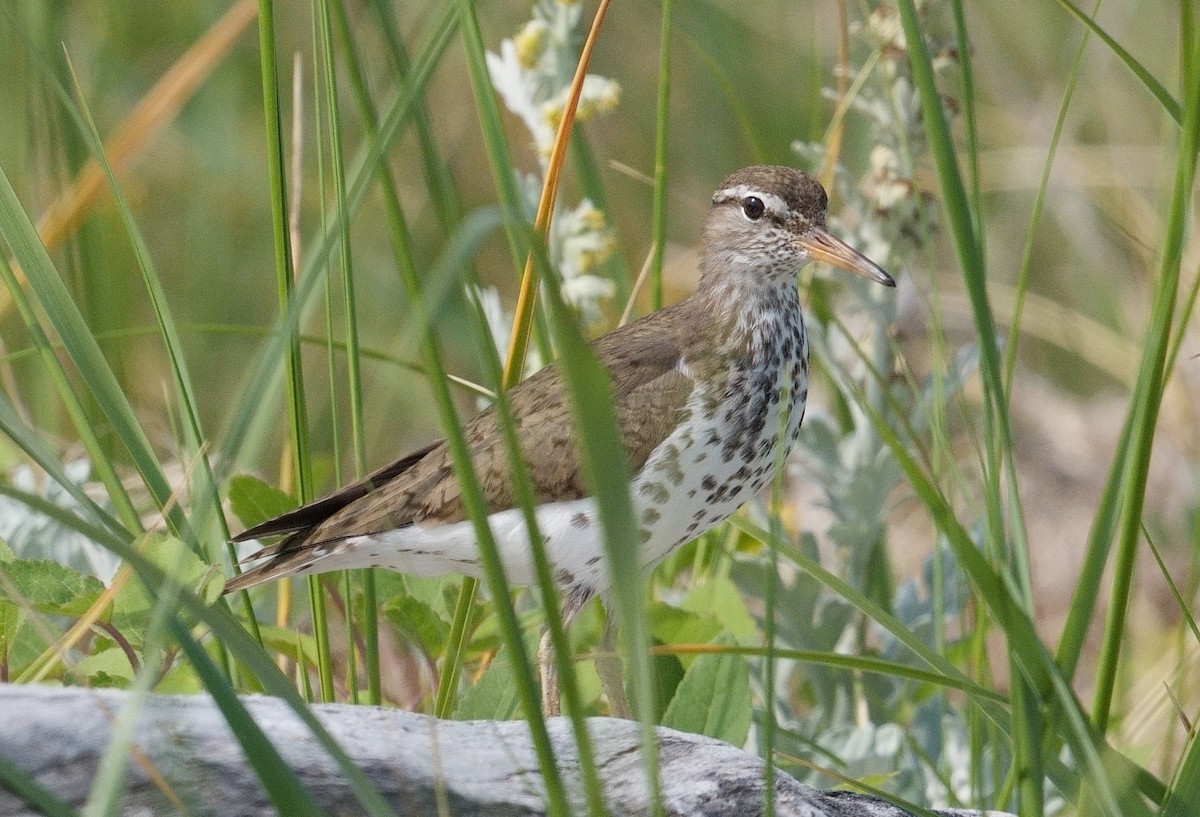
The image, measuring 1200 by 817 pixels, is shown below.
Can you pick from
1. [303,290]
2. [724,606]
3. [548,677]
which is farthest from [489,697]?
[303,290]

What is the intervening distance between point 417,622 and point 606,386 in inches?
68.5

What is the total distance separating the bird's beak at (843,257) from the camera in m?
3.87

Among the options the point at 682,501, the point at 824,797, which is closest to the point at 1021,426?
the point at 682,501

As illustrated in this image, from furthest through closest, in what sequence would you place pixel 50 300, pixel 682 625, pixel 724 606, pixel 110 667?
pixel 724 606, pixel 682 625, pixel 110 667, pixel 50 300

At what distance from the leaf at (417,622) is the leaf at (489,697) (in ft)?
0.68

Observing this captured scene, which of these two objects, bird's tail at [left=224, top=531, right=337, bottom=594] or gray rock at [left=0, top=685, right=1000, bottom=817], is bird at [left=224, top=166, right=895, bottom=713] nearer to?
bird's tail at [left=224, top=531, right=337, bottom=594]

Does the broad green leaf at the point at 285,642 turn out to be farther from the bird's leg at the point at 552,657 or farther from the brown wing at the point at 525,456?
the bird's leg at the point at 552,657

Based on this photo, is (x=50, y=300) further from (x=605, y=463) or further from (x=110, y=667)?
(x=605, y=463)

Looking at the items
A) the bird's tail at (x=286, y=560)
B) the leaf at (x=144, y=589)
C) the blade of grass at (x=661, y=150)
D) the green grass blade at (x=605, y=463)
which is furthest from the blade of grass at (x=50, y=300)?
the blade of grass at (x=661, y=150)

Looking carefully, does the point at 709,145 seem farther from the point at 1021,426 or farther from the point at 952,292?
the point at 1021,426

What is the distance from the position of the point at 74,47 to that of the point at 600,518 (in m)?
6.49

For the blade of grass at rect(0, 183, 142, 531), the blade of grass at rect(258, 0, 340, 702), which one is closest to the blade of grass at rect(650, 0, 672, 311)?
the blade of grass at rect(258, 0, 340, 702)

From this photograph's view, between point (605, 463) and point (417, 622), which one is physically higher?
point (417, 622)

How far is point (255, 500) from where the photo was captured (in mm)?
3705
